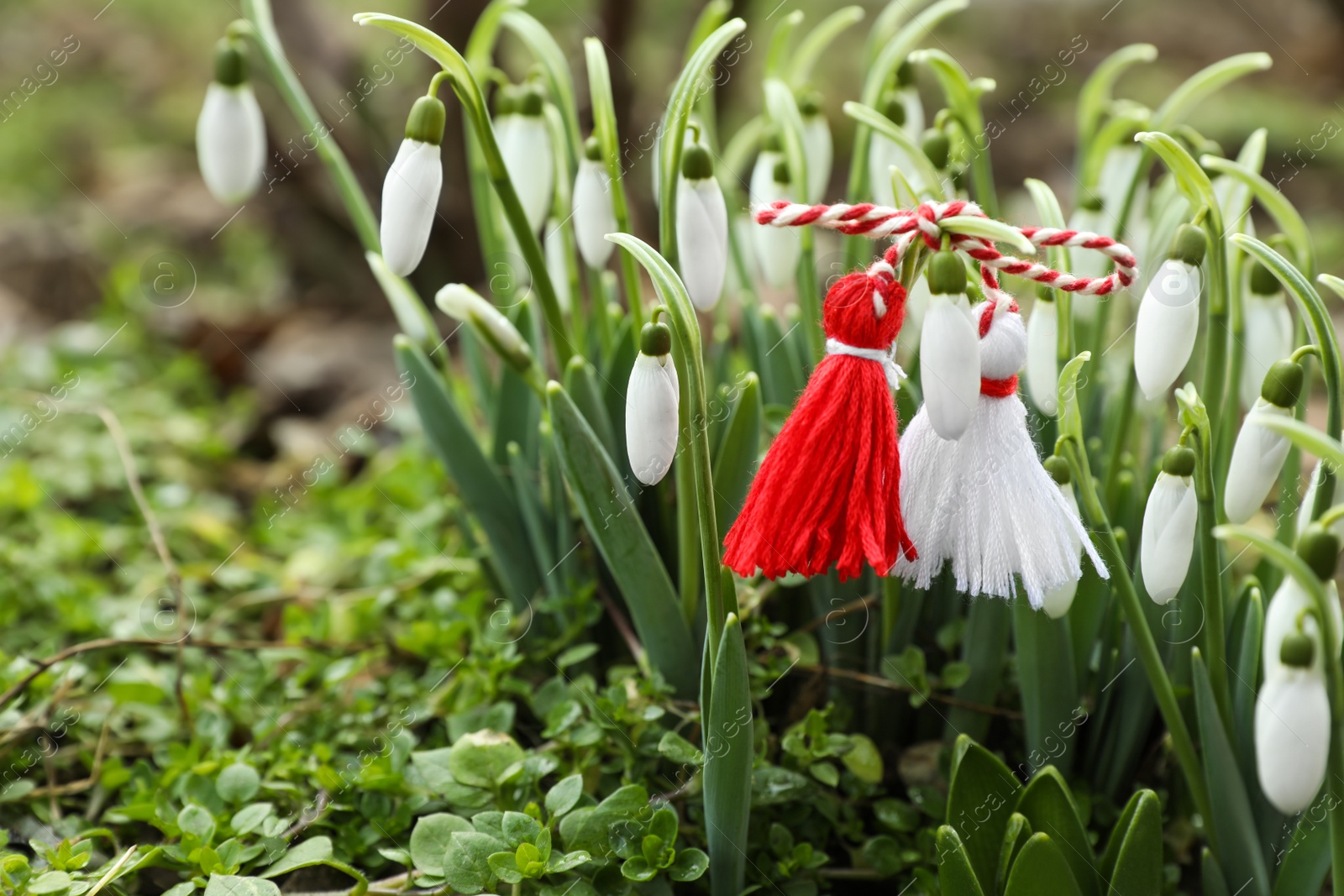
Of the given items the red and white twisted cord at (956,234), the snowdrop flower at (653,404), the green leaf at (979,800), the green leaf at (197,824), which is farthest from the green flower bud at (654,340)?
the green leaf at (197,824)

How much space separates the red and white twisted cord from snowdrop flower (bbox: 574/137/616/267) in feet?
1.13

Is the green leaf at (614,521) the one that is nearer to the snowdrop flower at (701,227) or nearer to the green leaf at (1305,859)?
the snowdrop flower at (701,227)

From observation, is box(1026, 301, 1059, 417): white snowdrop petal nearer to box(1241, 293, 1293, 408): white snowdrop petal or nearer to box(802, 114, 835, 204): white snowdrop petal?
box(1241, 293, 1293, 408): white snowdrop petal

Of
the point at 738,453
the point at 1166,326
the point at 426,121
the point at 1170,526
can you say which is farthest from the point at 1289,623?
the point at 426,121

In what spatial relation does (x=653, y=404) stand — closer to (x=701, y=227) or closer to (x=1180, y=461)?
(x=701, y=227)

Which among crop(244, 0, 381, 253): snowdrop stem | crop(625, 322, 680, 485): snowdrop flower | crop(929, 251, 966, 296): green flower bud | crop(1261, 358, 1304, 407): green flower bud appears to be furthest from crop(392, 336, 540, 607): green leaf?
crop(1261, 358, 1304, 407): green flower bud

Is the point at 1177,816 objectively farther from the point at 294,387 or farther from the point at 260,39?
the point at 294,387

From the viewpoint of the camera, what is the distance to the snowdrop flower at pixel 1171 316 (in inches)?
33.8

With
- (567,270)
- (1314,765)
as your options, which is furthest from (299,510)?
(1314,765)

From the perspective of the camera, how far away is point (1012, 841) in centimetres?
92

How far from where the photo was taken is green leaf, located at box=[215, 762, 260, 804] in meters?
1.13

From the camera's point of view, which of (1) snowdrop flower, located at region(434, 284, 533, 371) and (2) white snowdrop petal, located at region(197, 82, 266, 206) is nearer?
(1) snowdrop flower, located at region(434, 284, 533, 371)

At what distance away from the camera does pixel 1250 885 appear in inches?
38.6

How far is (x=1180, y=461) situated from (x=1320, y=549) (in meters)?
0.15
